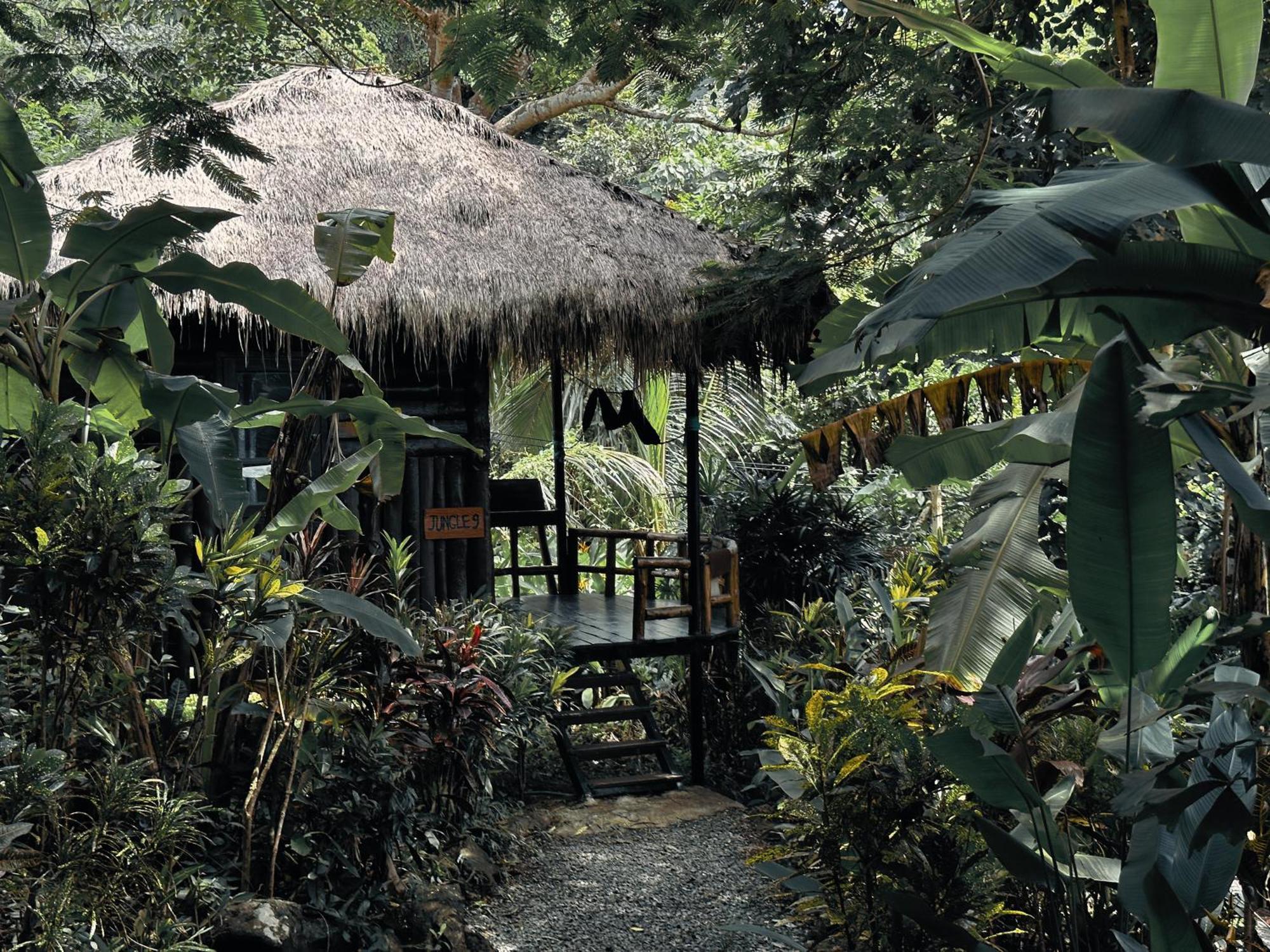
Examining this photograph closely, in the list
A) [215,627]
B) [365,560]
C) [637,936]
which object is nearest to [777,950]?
[637,936]

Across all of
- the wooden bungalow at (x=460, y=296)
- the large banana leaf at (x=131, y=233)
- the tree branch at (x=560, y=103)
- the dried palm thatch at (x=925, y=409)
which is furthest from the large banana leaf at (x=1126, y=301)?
the tree branch at (x=560, y=103)

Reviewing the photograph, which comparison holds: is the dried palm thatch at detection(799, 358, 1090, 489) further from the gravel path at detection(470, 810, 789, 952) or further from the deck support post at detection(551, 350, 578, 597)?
the deck support post at detection(551, 350, 578, 597)

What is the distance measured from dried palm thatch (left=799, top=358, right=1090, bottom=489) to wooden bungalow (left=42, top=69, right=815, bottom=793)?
1.63 metres

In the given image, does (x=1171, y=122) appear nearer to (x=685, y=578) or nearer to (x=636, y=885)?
(x=636, y=885)

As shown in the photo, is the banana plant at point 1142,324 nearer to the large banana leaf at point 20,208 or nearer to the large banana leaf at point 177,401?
the large banana leaf at point 177,401

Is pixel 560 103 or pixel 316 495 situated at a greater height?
pixel 560 103

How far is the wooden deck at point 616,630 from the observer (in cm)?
655

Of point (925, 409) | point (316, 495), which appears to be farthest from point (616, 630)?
point (316, 495)

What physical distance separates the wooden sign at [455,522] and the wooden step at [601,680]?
0.98 m

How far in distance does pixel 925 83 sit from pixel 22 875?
4.64 metres

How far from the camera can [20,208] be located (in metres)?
3.58

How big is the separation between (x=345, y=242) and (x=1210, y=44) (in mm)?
2871

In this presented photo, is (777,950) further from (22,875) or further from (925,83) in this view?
(925,83)

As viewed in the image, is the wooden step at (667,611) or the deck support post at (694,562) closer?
the wooden step at (667,611)
